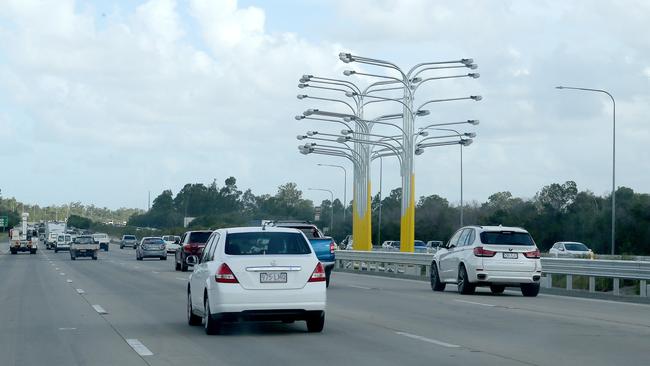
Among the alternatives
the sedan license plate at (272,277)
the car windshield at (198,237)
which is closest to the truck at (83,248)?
the car windshield at (198,237)

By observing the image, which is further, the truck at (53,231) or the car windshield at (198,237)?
the truck at (53,231)

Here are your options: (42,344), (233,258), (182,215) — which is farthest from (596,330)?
(182,215)

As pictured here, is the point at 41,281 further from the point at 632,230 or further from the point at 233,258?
the point at 632,230

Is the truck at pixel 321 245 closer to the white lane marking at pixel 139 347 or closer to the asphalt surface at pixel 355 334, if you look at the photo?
the asphalt surface at pixel 355 334

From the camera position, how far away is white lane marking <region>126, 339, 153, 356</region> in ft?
44.9

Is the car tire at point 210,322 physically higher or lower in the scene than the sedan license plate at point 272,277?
lower

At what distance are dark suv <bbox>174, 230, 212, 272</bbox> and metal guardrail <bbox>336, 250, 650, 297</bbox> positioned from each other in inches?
278

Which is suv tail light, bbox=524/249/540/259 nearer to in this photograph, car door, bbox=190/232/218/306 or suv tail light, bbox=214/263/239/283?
car door, bbox=190/232/218/306

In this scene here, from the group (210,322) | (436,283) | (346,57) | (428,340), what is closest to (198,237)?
(346,57)

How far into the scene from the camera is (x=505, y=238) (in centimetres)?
2669

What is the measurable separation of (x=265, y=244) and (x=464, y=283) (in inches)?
470

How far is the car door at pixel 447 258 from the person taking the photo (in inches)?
1101

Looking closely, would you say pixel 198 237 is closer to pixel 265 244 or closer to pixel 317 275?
pixel 265 244

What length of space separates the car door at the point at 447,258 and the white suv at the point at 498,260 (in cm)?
55
